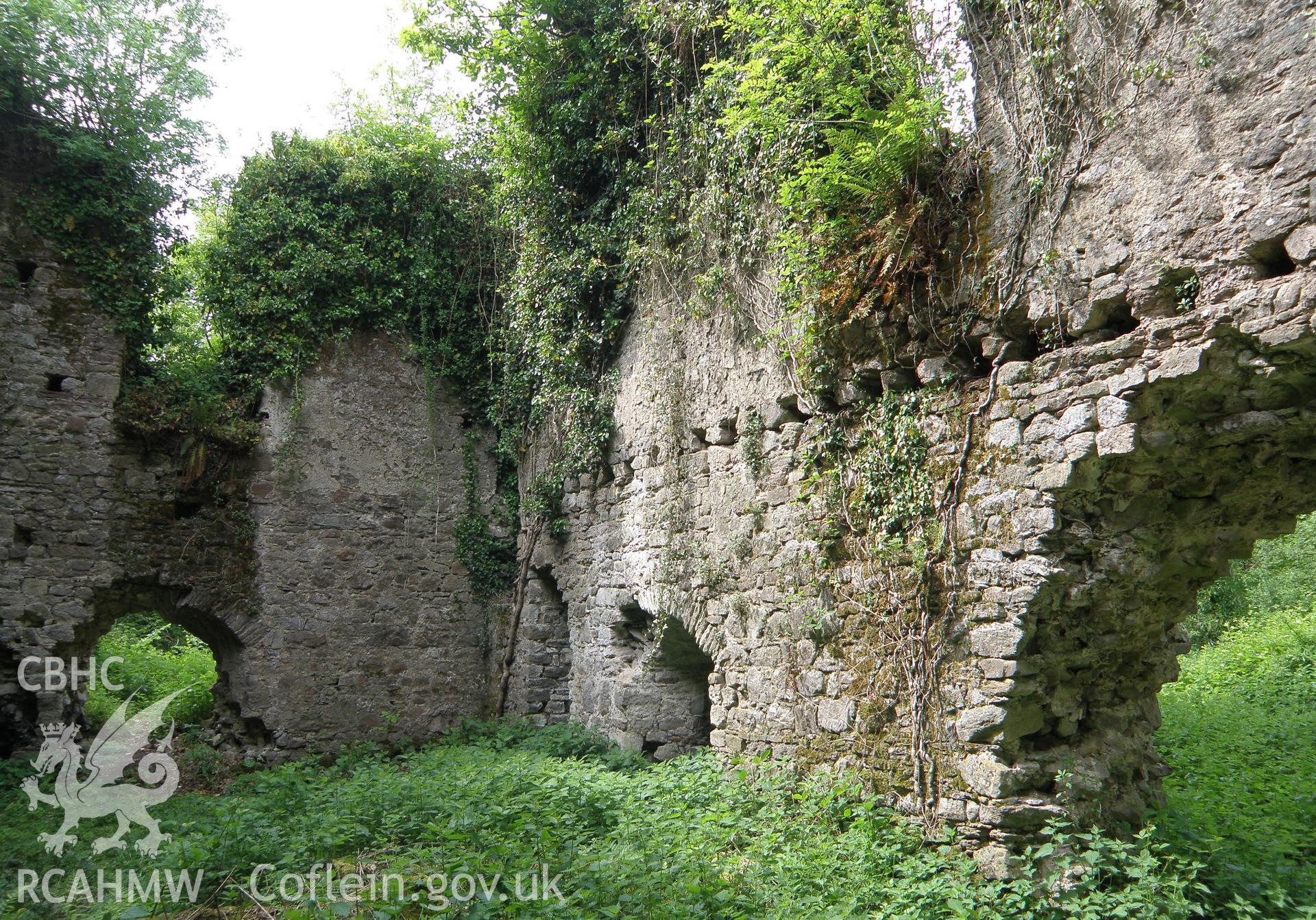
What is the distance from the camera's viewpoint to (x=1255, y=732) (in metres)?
6.62

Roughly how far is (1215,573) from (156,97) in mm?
10607

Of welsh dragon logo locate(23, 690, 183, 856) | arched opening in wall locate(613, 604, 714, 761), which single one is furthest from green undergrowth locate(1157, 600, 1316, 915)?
welsh dragon logo locate(23, 690, 183, 856)

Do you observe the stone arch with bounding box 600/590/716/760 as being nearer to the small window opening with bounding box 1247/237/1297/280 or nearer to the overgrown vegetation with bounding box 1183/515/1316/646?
the small window opening with bounding box 1247/237/1297/280

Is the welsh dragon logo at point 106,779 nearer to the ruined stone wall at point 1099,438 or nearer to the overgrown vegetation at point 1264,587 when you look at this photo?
the ruined stone wall at point 1099,438

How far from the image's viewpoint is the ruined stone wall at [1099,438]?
134 inches

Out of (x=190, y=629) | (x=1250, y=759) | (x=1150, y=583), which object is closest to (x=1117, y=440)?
(x=1150, y=583)

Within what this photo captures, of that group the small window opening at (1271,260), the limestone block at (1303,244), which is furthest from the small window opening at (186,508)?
the limestone block at (1303,244)

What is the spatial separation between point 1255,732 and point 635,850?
5.41 meters

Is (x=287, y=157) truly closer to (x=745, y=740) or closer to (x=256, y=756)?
(x=256, y=756)

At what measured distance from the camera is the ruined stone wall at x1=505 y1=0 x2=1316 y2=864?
11.2 feet

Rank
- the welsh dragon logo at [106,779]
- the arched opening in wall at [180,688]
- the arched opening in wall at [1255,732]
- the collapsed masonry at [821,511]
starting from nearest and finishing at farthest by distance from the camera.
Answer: the collapsed masonry at [821,511]
the arched opening in wall at [1255,732]
the welsh dragon logo at [106,779]
the arched opening in wall at [180,688]

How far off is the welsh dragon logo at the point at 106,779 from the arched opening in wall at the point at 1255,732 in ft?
20.5

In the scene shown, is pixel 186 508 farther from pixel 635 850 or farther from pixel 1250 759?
pixel 1250 759

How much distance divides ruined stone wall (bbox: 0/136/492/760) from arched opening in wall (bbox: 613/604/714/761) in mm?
2981
